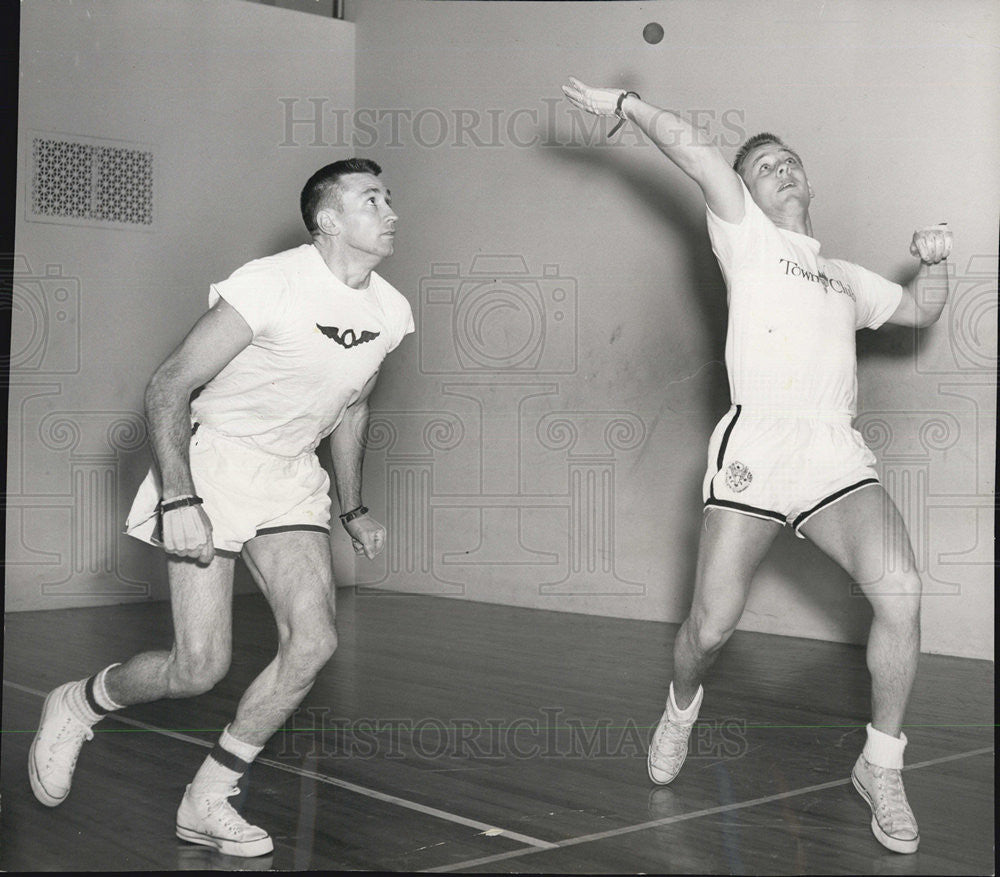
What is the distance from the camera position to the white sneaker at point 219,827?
256 centimetres

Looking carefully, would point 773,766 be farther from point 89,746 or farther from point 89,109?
point 89,109

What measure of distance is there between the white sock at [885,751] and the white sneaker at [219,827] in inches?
50.6

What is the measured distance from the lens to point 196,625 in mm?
2674

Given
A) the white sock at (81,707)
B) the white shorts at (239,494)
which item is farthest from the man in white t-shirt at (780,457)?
the white sock at (81,707)

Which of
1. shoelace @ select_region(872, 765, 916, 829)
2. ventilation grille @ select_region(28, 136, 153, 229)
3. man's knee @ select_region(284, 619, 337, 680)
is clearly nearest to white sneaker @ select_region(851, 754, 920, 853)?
shoelace @ select_region(872, 765, 916, 829)

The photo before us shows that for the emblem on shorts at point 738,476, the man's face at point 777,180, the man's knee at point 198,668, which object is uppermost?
the man's face at point 777,180

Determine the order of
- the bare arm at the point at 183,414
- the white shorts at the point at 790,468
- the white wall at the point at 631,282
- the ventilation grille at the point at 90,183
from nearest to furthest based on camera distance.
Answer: the bare arm at the point at 183,414 < the white shorts at the point at 790,468 < the white wall at the point at 631,282 < the ventilation grille at the point at 90,183

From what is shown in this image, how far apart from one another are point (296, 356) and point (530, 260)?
3771 millimetres

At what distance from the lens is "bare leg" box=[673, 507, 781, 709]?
294 cm

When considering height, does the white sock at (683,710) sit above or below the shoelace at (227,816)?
above

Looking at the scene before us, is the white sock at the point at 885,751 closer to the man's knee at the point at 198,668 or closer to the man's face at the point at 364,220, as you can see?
the man's knee at the point at 198,668

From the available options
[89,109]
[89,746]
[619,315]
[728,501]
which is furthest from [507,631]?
[89,109]

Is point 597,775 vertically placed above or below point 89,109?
below

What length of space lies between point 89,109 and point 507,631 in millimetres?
3238
